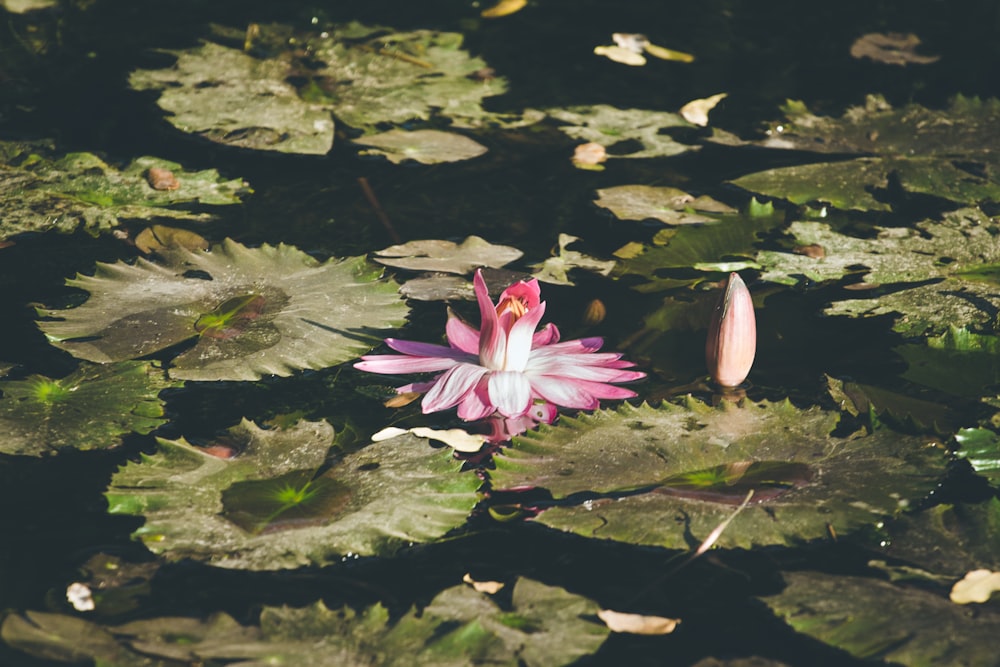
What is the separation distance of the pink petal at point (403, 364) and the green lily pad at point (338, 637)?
0.53 metres

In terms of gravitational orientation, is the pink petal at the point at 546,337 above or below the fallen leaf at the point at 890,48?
below

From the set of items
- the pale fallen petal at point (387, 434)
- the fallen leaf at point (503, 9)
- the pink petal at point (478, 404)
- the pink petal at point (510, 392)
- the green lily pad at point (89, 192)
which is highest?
the fallen leaf at point (503, 9)

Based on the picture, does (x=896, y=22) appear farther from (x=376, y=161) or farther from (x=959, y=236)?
(x=376, y=161)

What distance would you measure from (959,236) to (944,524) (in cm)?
111

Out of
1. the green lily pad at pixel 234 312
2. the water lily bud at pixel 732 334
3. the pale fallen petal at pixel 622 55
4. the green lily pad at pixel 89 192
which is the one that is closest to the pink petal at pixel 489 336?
the green lily pad at pixel 234 312

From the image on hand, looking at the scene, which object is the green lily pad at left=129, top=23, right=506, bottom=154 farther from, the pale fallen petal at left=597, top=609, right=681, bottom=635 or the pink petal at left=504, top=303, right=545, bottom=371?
the pale fallen petal at left=597, top=609, right=681, bottom=635

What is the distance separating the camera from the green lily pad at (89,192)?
97.9 inches

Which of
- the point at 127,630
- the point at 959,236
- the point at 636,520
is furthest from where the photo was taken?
the point at 959,236

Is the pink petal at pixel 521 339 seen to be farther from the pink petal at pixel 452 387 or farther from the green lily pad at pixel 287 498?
the green lily pad at pixel 287 498

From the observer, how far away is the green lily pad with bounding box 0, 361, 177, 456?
5.56ft

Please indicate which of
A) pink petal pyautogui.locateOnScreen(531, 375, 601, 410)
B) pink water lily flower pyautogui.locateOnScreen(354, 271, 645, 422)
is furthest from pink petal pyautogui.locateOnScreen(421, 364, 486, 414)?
pink petal pyautogui.locateOnScreen(531, 375, 601, 410)

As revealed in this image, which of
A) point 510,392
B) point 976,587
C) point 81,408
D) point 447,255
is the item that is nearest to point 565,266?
point 447,255

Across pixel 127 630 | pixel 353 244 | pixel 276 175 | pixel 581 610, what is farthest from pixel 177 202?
pixel 581 610

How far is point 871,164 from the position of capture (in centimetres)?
279
